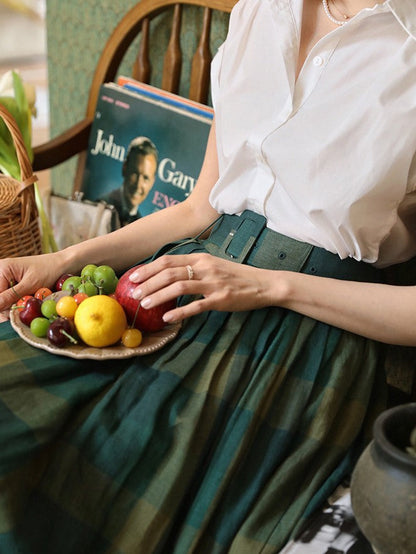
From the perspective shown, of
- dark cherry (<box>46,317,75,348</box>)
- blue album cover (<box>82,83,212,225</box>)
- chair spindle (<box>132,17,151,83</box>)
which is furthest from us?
chair spindle (<box>132,17,151,83</box>)

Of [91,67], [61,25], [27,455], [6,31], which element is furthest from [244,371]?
[6,31]

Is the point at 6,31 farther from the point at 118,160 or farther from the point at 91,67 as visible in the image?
the point at 118,160

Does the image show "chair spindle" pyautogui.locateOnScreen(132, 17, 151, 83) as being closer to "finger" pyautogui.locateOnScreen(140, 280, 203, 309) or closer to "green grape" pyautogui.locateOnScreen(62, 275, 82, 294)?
"green grape" pyautogui.locateOnScreen(62, 275, 82, 294)

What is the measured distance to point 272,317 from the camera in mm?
1152

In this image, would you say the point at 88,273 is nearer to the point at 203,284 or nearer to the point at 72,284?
the point at 72,284

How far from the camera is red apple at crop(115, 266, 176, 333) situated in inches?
42.8

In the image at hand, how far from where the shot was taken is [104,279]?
116 cm

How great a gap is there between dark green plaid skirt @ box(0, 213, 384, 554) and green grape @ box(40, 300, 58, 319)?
2.3 inches

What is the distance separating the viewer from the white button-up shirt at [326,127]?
1086 mm

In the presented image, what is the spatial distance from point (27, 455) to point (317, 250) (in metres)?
0.59

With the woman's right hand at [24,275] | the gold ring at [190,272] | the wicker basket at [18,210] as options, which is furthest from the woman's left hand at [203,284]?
the wicker basket at [18,210]

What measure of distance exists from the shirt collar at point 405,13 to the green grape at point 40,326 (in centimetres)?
72

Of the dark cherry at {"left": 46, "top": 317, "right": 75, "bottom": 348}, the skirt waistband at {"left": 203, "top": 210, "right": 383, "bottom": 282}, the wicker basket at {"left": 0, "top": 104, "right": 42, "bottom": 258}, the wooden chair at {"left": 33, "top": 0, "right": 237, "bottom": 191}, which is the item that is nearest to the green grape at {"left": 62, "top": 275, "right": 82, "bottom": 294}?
the dark cherry at {"left": 46, "top": 317, "right": 75, "bottom": 348}

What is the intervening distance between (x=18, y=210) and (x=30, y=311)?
61cm
